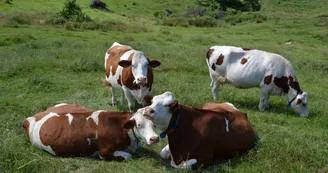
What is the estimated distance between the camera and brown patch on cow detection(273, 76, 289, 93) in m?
9.81

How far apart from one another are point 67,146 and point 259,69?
544 centimetres

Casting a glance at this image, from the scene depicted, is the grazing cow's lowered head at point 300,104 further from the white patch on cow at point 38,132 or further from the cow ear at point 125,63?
the white patch on cow at point 38,132

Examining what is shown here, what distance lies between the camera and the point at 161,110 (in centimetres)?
608

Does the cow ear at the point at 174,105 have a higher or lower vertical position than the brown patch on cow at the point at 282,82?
higher

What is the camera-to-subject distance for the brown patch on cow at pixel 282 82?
981cm

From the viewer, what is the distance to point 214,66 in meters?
10.7

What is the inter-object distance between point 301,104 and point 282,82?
2.30ft

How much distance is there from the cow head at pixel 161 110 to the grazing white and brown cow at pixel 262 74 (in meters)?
4.41

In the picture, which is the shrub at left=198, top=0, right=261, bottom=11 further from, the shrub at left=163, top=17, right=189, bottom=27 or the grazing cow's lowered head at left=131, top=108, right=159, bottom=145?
the grazing cow's lowered head at left=131, top=108, right=159, bottom=145

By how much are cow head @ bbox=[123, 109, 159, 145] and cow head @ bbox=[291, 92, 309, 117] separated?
4.67 m

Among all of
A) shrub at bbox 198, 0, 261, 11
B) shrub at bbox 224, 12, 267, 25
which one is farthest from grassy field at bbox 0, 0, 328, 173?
shrub at bbox 198, 0, 261, 11

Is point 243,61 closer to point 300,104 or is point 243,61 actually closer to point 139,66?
point 300,104

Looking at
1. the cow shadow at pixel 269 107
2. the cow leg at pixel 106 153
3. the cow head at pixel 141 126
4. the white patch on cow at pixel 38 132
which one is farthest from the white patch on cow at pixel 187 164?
the cow shadow at pixel 269 107

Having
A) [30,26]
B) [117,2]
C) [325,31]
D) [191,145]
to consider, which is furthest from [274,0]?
[191,145]
